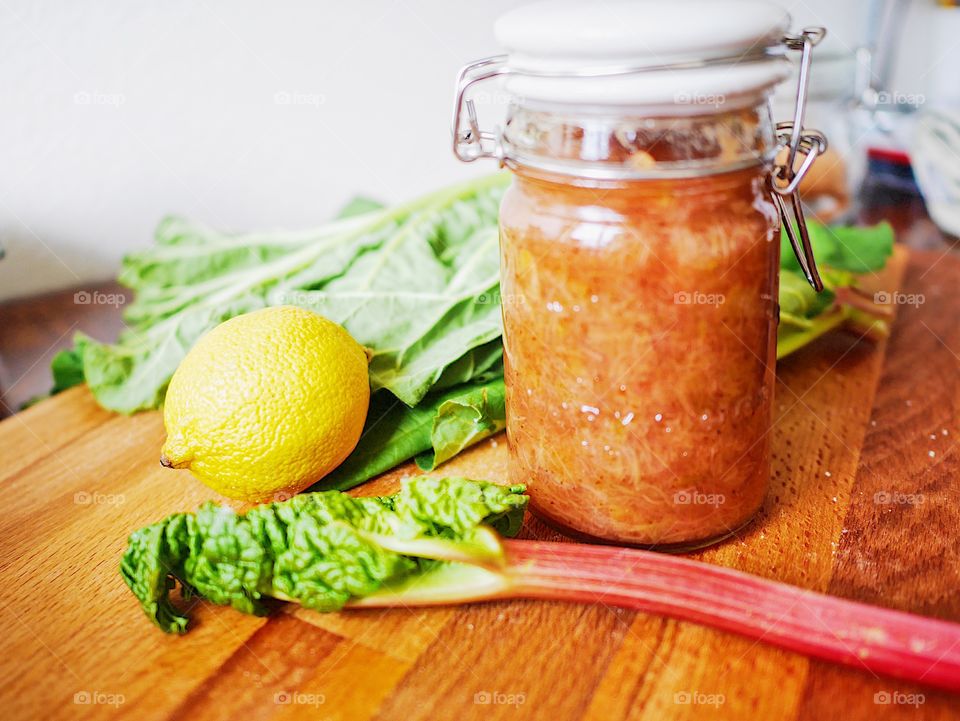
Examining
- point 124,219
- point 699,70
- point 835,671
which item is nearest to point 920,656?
point 835,671

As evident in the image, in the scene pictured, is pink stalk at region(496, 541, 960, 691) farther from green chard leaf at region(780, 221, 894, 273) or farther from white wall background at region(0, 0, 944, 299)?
white wall background at region(0, 0, 944, 299)

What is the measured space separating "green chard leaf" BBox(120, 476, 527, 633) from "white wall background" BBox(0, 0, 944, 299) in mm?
1040

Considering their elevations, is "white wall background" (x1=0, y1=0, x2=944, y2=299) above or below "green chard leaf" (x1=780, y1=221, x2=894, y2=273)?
above

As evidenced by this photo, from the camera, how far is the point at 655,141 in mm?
690

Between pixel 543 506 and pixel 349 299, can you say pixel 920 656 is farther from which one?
pixel 349 299

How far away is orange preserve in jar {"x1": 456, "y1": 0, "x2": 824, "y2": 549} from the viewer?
0.65m

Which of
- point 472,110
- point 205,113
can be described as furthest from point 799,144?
point 205,113

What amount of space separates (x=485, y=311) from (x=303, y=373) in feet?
1.00

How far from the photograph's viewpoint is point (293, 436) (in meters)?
0.88

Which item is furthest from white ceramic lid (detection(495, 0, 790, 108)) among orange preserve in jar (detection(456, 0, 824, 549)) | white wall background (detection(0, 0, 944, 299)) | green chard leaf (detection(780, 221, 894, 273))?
white wall background (detection(0, 0, 944, 299))

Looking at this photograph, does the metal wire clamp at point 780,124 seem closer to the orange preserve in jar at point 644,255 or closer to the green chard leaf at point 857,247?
the orange preserve in jar at point 644,255

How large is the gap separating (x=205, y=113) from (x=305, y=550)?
116cm

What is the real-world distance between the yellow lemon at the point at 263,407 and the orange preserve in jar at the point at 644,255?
8.1 inches

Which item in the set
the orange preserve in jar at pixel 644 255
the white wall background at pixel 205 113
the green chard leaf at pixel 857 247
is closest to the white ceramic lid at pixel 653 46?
the orange preserve in jar at pixel 644 255
